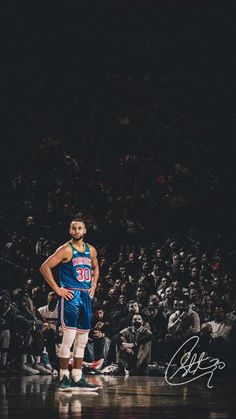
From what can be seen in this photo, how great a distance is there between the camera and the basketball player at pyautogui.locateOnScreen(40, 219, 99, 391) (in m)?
8.06

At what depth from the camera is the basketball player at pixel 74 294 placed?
26.5 ft

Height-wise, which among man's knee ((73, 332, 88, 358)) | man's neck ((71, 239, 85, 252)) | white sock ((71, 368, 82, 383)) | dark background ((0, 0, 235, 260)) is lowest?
white sock ((71, 368, 82, 383))

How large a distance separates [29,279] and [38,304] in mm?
958

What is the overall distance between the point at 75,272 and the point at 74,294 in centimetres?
21

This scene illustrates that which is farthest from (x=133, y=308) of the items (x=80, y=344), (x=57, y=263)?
(x=57, y=263)

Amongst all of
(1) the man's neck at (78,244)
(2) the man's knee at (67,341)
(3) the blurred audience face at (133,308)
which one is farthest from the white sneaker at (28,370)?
(1) the man's neck at (78,244)

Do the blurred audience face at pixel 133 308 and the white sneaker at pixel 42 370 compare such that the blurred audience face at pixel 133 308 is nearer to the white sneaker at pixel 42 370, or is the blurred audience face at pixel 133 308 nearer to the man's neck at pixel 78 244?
the white sneaker at pixel 42 370

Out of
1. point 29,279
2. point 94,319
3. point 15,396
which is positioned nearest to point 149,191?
point 29,279

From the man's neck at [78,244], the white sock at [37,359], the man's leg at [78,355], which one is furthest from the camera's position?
the white sock at [37,359]

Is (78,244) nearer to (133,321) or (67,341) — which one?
(67,341)

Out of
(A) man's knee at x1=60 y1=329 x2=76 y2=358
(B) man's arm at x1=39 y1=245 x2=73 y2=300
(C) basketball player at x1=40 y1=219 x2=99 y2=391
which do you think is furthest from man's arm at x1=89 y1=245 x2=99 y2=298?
(A) man's knee at x1=60 y1=329 x2=76 y2=358

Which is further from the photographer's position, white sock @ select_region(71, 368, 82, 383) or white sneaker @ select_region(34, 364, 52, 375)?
white sneaker @ select_region(34, 364, 52, 375)
